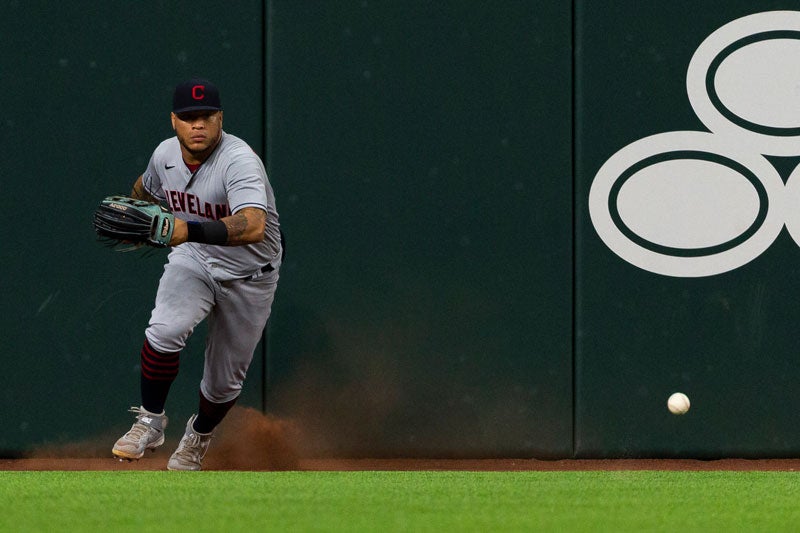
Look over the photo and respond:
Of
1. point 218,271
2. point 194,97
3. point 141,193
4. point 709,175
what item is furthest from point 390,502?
point 709,175

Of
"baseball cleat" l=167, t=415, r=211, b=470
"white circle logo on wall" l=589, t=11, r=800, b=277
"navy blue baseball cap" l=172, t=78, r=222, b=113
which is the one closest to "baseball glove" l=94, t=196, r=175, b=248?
"navy blue baseball cap" l=172, t=78, r=222, b=113

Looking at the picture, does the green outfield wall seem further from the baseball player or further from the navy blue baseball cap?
the navy blue baseball cap

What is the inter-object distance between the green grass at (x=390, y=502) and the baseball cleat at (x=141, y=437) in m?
0.24

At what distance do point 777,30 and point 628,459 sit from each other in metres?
2.28

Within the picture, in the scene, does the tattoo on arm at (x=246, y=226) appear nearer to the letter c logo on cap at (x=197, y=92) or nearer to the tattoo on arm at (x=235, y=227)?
the tattoo on arm at (x=235, y=227)

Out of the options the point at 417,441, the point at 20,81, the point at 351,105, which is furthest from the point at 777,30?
the point at 20,81

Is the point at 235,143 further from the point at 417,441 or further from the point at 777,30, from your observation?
the point at 777,30

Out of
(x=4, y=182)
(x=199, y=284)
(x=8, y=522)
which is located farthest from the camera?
(x=4, y=182)

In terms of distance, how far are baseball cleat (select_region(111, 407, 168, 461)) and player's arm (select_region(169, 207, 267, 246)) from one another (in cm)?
84

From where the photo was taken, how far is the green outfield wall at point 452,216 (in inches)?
235

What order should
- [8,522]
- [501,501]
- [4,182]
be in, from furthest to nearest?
[4,182] < [501,501] < [8,522]

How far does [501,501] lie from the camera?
3986mm

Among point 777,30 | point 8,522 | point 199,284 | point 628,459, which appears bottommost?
point 628,459

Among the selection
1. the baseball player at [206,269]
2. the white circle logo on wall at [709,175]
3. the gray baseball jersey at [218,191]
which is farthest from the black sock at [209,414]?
the white circle logo on wall at [709,175]
